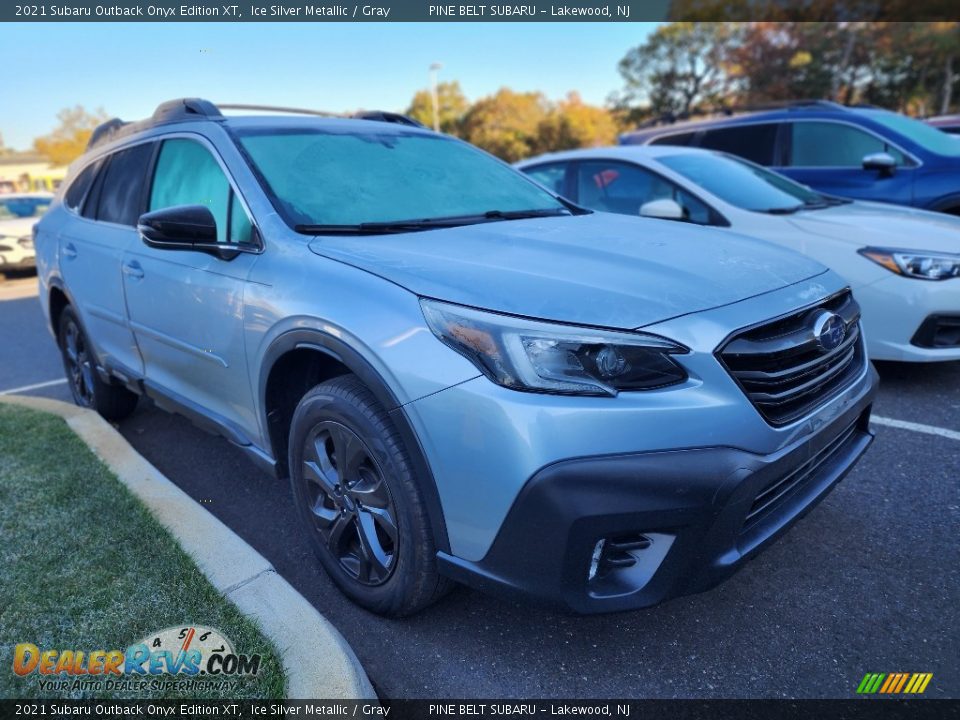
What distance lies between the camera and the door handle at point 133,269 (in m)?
3.27

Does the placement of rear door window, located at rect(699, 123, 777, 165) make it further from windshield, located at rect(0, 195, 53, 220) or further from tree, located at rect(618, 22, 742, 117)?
tree, located at rect(618, 22, 742, 117)

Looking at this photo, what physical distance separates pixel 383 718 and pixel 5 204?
54.4 feet

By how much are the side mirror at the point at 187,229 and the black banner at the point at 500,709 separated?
5.18 ft

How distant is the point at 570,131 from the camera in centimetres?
3478

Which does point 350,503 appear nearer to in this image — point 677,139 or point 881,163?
point 881,163

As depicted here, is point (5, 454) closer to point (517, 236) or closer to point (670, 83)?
point (517, 236)

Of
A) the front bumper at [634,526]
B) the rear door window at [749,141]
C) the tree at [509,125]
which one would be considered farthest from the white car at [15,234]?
the tree at [509,125]

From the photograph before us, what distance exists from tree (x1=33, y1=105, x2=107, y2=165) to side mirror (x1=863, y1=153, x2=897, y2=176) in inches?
1804

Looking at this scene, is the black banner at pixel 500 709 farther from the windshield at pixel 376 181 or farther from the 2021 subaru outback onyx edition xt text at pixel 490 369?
the windshield at pixel 376 181

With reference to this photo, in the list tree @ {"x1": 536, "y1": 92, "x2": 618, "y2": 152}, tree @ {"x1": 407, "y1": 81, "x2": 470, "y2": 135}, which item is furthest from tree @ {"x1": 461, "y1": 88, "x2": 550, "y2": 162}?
tree @ {"x1": 407, "y1": 81, "x2": 470, "y2": 135}

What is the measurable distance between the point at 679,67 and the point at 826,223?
118 ft

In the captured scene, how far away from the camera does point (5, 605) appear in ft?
7.40

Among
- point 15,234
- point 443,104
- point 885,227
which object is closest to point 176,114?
point 885,227

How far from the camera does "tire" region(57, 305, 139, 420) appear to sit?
4.22m
